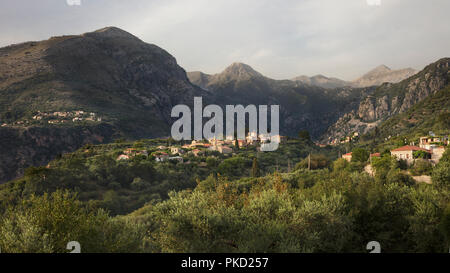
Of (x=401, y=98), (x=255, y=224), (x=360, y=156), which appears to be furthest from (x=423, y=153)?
(x=401, y=98)

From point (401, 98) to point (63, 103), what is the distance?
163 metres

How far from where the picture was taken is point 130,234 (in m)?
18.4

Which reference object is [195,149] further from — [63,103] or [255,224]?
[255,224]

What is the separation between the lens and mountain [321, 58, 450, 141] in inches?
6471

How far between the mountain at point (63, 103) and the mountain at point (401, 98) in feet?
342

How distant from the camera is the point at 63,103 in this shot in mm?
128000

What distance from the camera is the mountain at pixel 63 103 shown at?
102 m

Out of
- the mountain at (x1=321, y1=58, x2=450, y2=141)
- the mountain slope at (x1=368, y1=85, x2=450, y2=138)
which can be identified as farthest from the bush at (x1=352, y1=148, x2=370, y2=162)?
the mountain at (x1=321, y1=58, x2=450, y2=141)

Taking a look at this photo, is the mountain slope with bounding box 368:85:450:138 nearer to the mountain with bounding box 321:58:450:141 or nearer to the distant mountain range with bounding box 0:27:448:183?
the mountain with bounding box 321:58:450:141

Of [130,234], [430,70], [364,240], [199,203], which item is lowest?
[364,240]
